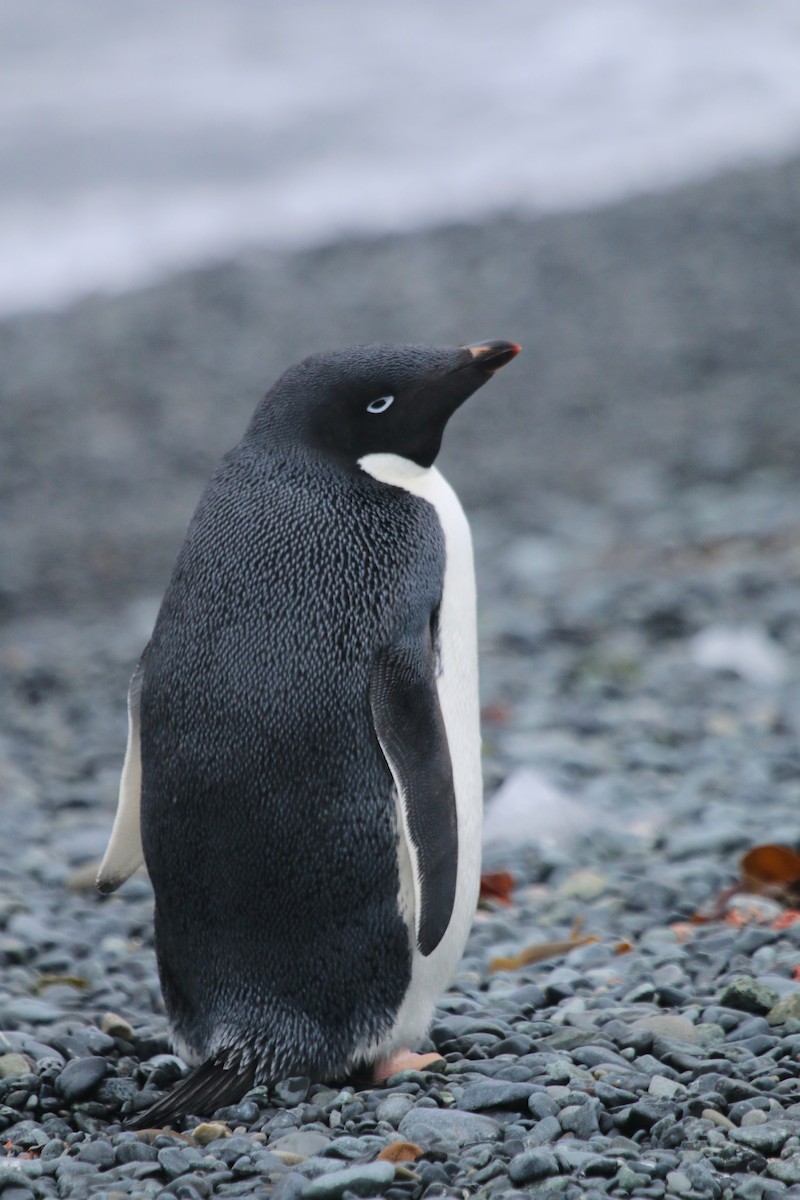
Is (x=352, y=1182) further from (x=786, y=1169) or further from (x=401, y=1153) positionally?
(x=786, y=1169)

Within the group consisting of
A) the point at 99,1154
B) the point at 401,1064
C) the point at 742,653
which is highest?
the point at 742,653

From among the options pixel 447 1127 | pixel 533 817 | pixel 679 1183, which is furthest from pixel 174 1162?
pixel 533 817

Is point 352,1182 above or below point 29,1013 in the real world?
below

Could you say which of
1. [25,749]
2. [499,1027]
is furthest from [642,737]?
[499,1027]

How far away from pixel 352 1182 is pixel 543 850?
2643 mm

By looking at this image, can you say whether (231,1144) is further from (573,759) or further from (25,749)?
(25,749)

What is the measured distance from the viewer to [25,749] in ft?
23.1

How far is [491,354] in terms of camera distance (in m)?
3.49

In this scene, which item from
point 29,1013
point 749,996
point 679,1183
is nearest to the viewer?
point 679,1183

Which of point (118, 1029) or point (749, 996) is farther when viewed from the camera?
point (118, 1029)

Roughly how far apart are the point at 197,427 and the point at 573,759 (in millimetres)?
7537

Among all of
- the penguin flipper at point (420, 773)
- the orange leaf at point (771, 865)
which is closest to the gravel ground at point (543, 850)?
the orange leaf at point (771, 865)

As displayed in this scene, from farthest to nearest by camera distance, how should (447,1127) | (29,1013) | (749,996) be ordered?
1. (29,1013)
2. (749,996)
3. (447,1127)

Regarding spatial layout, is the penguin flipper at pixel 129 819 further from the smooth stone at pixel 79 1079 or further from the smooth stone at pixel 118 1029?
the smooth stone at pixel 79 1079
